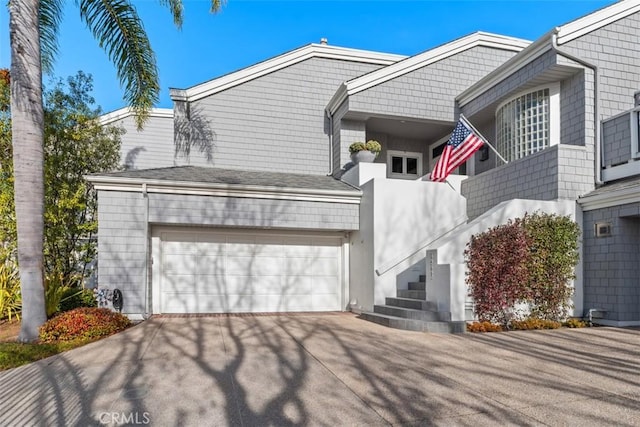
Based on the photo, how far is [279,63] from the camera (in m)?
13.3

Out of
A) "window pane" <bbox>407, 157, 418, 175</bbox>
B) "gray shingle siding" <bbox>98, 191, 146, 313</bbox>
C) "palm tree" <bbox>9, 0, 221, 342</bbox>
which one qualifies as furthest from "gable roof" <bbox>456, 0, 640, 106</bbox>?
"palm tree" <bbox>9, 0, 221, 342</bbox>

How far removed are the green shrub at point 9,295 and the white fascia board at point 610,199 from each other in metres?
12.2

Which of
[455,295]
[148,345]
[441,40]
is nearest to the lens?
[148,345]

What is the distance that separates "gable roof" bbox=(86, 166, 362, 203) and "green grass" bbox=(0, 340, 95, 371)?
12.2ft

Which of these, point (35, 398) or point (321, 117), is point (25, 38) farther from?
point (321, 117)

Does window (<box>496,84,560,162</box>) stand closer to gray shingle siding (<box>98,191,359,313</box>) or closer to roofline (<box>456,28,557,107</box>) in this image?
roofline (<box>456,28,557,107</box>)

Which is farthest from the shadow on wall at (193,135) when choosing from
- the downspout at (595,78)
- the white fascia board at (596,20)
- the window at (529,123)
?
the white fascia board at (596,20)

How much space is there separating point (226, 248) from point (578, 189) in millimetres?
8205

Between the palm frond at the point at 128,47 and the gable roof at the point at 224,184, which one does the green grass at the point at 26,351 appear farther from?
the palm frond at the point at 128,47

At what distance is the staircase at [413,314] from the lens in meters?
7.54

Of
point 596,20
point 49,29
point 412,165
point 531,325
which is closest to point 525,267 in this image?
point 531,325

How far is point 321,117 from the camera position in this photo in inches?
534

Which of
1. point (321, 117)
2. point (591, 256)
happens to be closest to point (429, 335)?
point (591, 256)

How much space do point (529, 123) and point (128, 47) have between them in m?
9.57
